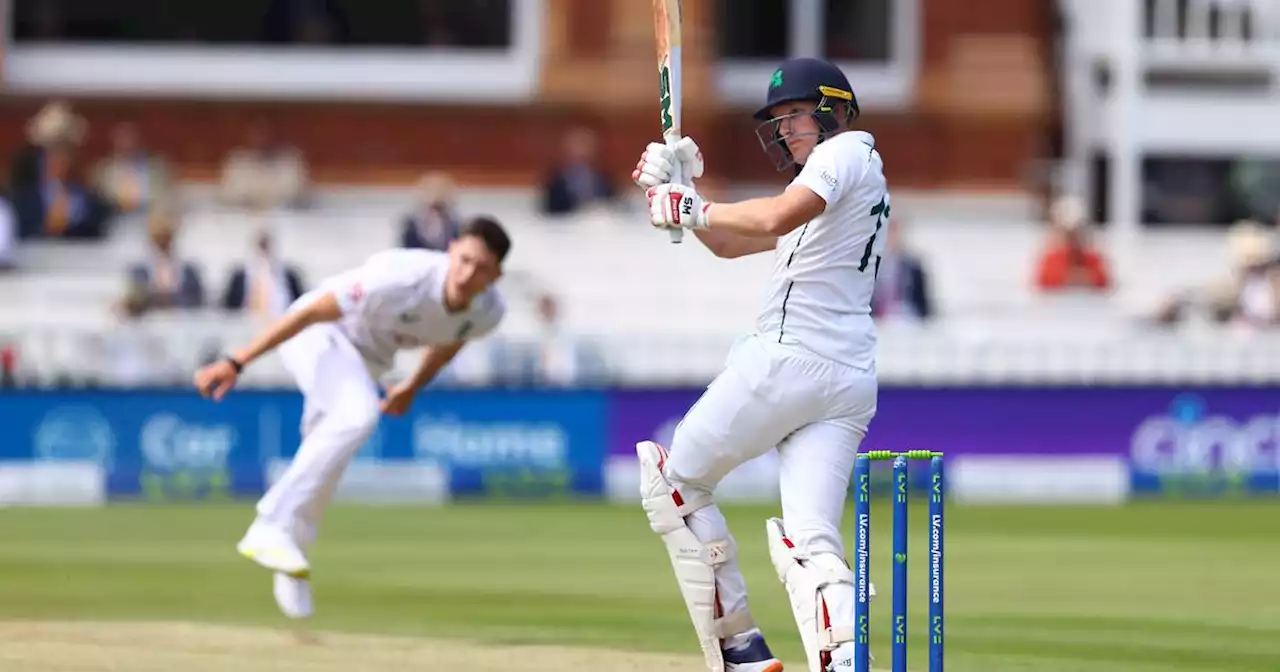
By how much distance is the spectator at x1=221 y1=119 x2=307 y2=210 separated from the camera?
19.2 metres

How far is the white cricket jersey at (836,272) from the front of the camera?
259 inches

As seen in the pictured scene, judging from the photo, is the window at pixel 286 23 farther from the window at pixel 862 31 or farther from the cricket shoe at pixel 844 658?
the cricket shoe at pixel 844 658

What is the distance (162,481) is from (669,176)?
9.08 meters

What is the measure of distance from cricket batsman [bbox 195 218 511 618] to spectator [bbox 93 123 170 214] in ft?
31.8

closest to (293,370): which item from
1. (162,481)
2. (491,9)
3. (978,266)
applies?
(162,481)

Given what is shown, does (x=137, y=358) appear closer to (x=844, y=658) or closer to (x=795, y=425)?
(x=795, y=425)

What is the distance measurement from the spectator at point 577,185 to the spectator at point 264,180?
78.9 inches

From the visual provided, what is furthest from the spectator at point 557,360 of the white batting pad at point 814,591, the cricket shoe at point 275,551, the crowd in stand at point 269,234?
the white batting pad at point 814,591

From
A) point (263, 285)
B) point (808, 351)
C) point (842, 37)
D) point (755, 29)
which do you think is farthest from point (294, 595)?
point (842, 37)

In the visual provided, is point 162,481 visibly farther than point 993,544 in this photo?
Yes

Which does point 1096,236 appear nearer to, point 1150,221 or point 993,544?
point 1150,221

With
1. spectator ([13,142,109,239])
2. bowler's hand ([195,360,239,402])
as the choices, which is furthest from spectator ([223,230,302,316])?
bowler's hand ([195,360,239,402])

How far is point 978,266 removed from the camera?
19078mm

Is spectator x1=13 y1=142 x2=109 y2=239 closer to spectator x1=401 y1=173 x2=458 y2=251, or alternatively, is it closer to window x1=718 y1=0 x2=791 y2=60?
spectator x1=401 y1=173 x2=458 y2=251
